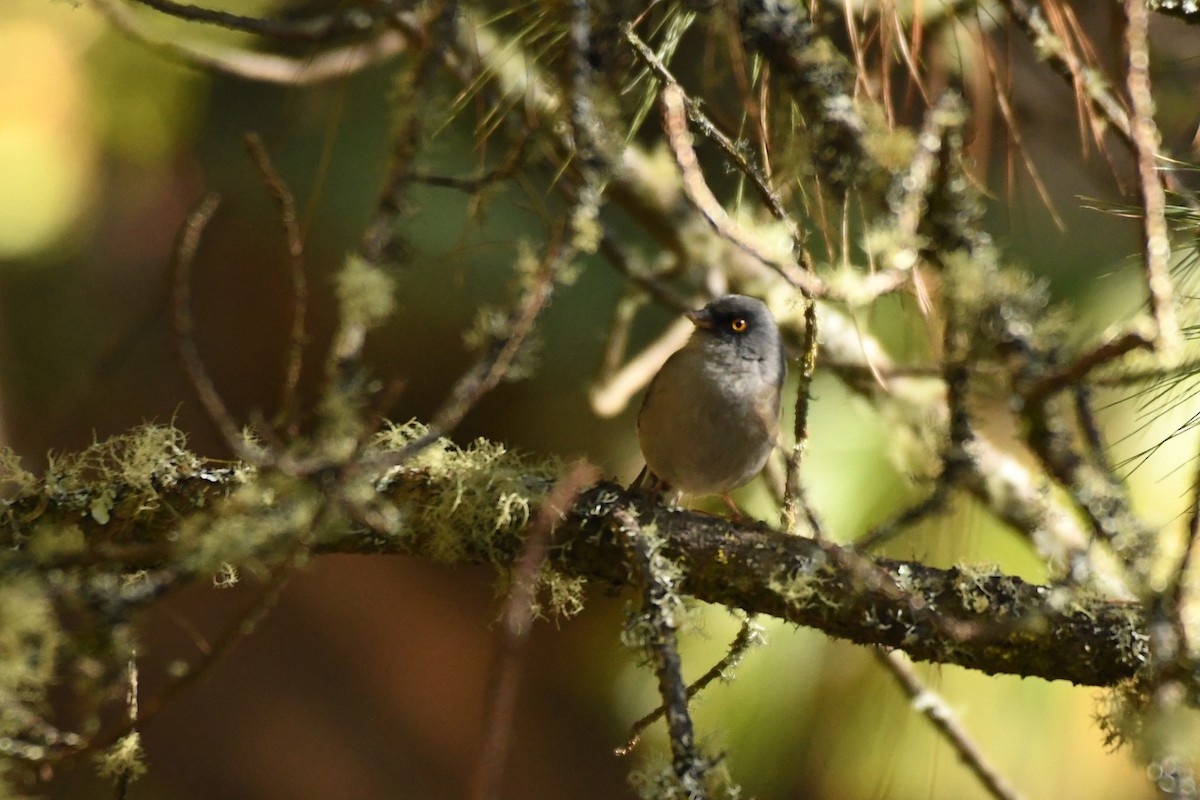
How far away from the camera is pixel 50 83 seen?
3510 mm

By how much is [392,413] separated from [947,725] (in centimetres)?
263

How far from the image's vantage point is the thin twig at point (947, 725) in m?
2.04

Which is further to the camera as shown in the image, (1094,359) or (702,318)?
(702,318)

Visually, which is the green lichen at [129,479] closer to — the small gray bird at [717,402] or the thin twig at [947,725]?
the small gray bird at [717,402]

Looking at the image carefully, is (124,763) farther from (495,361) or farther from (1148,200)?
(1148,200)

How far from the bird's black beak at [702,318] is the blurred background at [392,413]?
0.72 meters

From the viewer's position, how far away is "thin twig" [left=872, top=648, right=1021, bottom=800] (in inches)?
80.3

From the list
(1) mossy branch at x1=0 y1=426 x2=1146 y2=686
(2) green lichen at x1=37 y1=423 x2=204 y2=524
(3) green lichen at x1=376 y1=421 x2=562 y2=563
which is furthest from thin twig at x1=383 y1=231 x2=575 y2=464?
(2) green lichen at x1=37 y1=423 x2=204 y2=524

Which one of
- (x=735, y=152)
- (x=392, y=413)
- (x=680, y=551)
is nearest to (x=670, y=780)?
(x=680, y=551)

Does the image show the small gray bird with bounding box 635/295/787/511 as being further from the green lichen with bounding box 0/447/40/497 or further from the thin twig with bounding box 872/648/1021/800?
the green lichen with bounding box 0/447/40/497

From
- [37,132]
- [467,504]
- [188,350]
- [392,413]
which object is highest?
[37,132]

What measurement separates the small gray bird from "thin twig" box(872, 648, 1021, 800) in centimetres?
53

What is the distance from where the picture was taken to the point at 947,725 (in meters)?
2.20

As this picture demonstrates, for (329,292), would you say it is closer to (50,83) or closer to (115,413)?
(115,413)
